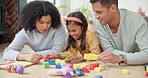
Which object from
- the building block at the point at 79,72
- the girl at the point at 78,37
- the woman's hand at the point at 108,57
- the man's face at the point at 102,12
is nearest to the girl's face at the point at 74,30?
the girl at the point at 78,37

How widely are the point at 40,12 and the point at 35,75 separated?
1.80 feet

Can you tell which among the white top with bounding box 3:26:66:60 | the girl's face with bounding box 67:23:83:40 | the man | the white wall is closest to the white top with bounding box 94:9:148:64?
the man

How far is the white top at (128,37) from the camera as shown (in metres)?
1.17

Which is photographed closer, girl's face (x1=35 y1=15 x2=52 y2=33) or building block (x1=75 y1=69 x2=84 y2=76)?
building block (x1=75 y1=69 x2=84 y2=76)

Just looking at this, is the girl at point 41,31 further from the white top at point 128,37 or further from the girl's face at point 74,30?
the white top at point 128,37

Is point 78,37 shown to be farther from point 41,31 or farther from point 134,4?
point 134,4

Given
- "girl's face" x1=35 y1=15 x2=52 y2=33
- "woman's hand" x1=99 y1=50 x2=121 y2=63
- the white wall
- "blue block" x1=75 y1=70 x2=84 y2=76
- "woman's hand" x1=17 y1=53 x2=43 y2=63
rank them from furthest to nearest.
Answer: the white wall
"girl's face" x1=35 y1=15 x2=52 y2=33
"woman's hand" x1=17 y1=53 x2=43 y2=63
"woman's hand" x1=99 y1=50 x2=121 y2=63
"blue block" x1=75 y1=70 x2=84 y2=76

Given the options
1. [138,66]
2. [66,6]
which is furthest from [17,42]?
[66,6]

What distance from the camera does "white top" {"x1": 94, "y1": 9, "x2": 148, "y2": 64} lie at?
3.82 ft

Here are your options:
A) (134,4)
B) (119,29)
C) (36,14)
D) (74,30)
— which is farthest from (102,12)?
(134,4)

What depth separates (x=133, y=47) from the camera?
Answer: 4.27 feet

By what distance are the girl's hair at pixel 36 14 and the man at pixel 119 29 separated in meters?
0.26

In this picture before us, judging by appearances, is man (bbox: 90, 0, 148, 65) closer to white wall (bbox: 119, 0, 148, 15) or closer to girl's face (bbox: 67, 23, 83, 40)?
girl's face (bbox: 67, 23, 83, 40)

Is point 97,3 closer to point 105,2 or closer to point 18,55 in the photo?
point 105,2
